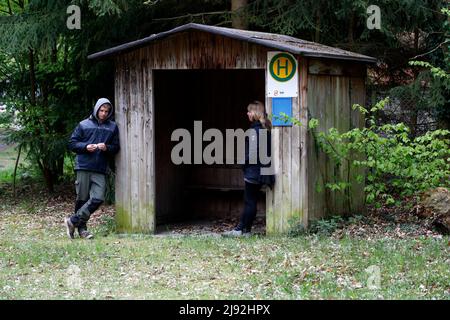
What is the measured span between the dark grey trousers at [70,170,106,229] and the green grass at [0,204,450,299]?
1.27 ft

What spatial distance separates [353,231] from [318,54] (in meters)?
2.64

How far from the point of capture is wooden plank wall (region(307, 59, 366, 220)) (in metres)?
12.1

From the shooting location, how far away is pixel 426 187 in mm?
12391

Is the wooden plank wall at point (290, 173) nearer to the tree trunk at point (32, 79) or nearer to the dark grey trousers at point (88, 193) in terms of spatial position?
the dark grey trousers at point (88, 193)

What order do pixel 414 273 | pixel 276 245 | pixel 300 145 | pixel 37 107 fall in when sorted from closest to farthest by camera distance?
pixel 414 273
pixel 276 245
pixel 300 145
pixel 37 107

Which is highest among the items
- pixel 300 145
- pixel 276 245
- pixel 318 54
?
pixel 318 54

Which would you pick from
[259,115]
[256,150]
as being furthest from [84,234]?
[259,115]

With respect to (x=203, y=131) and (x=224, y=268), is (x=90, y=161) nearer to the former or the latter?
(x=203, y=131)

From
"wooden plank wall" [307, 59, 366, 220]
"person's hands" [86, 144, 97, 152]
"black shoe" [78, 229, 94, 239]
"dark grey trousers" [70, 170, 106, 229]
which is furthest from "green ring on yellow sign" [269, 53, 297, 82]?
"black shoe" [78, 229, 94, 239]

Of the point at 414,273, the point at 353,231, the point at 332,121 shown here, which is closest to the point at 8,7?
the point at 332,121

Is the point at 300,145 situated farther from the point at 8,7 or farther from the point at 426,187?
the point at 8,7

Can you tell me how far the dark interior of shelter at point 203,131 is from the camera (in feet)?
47.4

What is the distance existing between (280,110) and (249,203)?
1516mm

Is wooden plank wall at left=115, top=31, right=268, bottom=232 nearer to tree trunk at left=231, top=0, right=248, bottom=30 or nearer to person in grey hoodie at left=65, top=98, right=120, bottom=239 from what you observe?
person in grey hoodie at left=65, top=98, right=120, bottom=239
